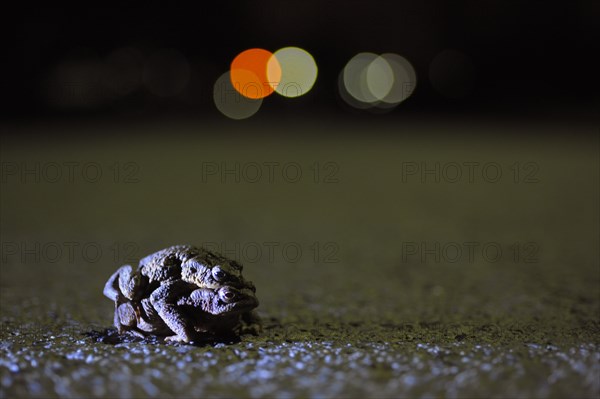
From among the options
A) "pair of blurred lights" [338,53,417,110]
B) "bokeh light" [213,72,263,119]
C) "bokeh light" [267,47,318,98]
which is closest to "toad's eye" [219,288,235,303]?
"bokeh light" [213,72,263,119]

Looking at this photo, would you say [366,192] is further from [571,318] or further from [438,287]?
[571,318]

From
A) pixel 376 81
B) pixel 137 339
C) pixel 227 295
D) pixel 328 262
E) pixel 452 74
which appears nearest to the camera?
pixel 227 295

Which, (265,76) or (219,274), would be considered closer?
(219,274)

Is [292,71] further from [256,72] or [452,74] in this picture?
[452,74]

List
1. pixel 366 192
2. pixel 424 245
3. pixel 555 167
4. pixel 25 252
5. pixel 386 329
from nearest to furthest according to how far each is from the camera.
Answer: pixel 386 329, pixel 25 252, pixel 424 245, pixel 366 192, pixel 555 167

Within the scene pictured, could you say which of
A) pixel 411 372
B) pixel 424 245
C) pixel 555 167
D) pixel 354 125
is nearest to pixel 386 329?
pixel 411 372

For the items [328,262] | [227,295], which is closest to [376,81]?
[328,262]
